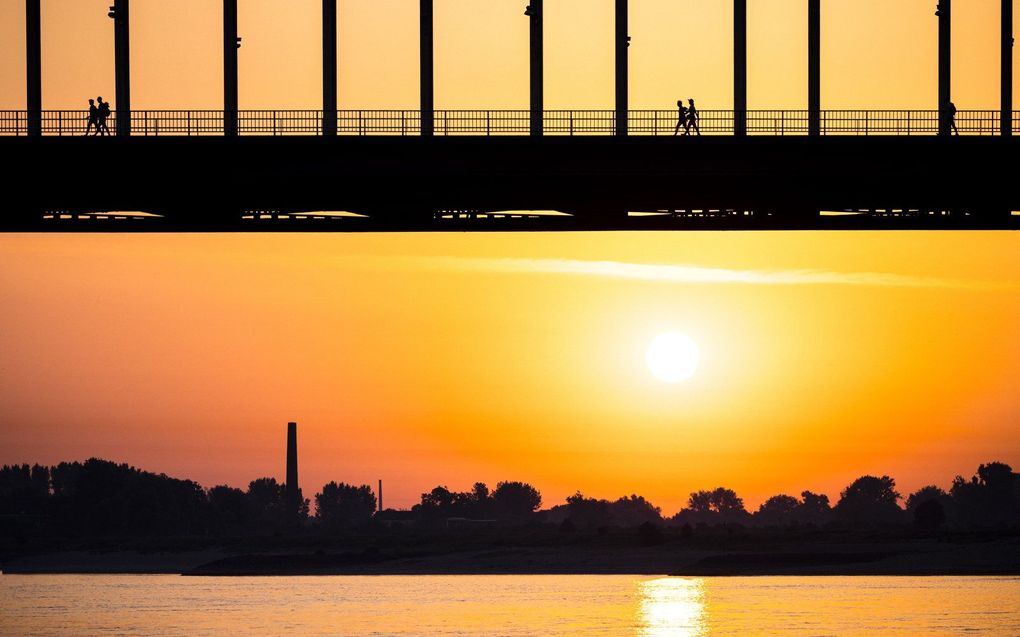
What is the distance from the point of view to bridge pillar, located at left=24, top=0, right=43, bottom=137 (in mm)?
64812

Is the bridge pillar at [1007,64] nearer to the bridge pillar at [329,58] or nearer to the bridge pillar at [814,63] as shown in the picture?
the bridge pillar at [814,63]

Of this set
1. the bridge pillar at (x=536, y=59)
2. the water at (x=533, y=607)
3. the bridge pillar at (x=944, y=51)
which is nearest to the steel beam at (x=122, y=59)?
the bridge pillar at (x=536, y=59)

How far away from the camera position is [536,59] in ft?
214

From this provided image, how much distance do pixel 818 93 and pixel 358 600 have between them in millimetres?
89763

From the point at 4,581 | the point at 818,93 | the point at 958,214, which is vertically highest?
the point at 818,93

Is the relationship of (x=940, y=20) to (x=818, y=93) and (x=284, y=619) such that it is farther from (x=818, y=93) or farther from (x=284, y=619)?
(x=284, y=619)

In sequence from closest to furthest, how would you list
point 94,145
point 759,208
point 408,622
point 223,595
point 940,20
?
point 94,145 → point 759,208 → point 940,20 → point 408,622 → point 223,595

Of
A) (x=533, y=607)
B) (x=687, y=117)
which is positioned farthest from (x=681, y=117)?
(x=533, y=607)

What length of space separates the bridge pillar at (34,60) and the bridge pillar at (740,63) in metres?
23.9

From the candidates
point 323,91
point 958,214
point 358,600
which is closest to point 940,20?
point 958,214

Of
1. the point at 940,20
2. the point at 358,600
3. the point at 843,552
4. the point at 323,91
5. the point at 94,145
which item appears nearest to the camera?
the point at 94,145

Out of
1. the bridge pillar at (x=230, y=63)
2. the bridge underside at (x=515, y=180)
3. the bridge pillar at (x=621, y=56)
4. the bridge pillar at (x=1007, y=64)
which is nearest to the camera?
the bridge underside at (x=515, y=180)

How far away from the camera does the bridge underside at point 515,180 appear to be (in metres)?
54.3

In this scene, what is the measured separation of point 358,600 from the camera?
146 meters
